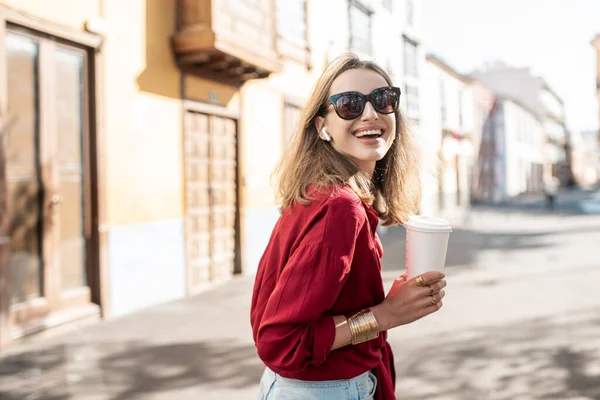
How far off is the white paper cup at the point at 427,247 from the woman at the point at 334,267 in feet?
0.14

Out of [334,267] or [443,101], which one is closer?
[334,267]

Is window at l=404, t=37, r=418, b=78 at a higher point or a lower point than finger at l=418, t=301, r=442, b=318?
higher

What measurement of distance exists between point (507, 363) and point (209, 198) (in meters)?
5.21

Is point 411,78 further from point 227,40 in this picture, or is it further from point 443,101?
point 227,40

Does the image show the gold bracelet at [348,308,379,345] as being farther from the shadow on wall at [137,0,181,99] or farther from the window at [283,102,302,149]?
the window at [283,102,302,149]

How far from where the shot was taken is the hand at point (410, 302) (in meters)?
1.42

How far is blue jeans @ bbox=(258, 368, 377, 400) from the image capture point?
1406mm

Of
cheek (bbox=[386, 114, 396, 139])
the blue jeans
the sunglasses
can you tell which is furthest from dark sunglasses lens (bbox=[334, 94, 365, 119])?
the blue jeans

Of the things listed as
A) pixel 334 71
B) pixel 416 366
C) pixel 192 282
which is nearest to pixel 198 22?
pixel 192 282

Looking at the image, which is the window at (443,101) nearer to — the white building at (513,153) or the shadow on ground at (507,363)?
the white building at (513,153)

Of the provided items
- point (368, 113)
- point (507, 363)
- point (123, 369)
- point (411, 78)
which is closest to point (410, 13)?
point (411, 78)

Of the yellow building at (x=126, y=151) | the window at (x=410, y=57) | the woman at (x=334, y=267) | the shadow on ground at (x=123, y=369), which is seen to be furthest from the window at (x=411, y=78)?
the woman at (x=334, y=267)

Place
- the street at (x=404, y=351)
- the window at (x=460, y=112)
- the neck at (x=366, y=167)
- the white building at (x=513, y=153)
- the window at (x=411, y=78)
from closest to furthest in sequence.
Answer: the neck at (x=366, y=167) < the street at (x=404, y=351) < the window at (x=411, y=78) < the window at (x=460, y=112) < the white building at (x=513, y=153)

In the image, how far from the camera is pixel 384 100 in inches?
62.5
